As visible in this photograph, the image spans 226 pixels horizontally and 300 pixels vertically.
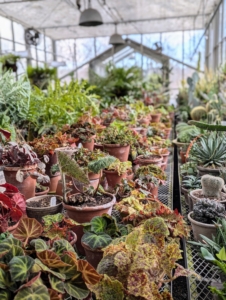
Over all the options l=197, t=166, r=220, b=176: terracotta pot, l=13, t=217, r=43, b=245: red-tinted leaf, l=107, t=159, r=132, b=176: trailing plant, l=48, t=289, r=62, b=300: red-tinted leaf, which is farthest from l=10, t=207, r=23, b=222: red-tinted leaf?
l=197, t=166, r=220, b=176: terracotta pot

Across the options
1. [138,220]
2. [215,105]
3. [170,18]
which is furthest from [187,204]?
[170,18]

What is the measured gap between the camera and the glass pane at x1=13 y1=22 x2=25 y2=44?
12225 mm

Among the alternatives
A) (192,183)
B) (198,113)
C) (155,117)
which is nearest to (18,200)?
(192,183)

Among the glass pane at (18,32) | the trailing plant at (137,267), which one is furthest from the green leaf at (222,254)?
the glass pane at (18,32)

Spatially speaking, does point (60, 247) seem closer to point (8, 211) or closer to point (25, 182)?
point (8, 211)

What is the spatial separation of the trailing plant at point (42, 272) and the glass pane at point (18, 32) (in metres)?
12.4

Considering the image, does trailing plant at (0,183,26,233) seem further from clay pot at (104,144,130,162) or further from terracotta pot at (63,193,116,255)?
clay pot at (104,144,130,162)

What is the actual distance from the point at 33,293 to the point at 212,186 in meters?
1.44

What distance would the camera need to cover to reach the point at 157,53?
47.7 feet

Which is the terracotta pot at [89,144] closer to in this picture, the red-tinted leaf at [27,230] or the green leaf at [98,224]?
the green leaf at [98,224]

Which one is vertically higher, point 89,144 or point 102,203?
point 89,144

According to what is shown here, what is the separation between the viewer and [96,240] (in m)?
1.44

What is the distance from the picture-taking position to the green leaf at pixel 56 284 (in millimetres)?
998

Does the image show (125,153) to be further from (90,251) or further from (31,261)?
(31,261)
